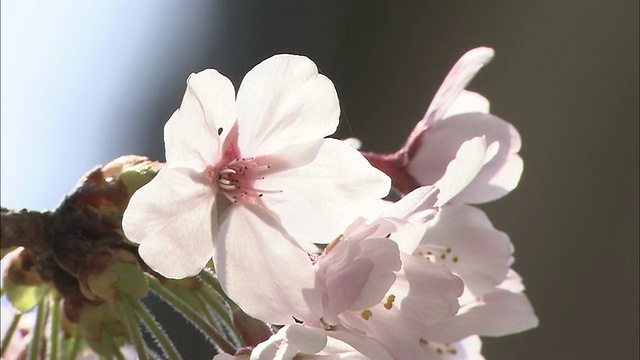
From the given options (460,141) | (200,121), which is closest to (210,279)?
(200,121)

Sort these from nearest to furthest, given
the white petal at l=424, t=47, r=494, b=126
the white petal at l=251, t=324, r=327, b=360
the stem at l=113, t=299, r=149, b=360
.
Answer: the white petal at l=251, t=324, r=327, b=360
the stem at l=113, t=299, r=149, b=360
the white petal at l=424, t=47, r=494, b=126

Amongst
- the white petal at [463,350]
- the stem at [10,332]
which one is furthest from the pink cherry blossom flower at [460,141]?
the stem at [10,332]

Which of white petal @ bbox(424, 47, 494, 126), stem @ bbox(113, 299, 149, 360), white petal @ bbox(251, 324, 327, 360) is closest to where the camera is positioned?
white petal @ bbox(251, 324, 327, 360)

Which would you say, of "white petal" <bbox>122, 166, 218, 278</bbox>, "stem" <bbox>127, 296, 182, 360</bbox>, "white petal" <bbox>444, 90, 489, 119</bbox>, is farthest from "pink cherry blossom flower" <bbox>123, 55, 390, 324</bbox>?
"white petal" <bbox>444, 90, 489, 119</bbox>

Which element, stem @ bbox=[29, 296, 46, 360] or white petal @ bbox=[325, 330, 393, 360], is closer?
white petal @ bbox=[325, 330, 393, 360]

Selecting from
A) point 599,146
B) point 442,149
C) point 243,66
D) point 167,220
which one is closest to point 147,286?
point 167,220

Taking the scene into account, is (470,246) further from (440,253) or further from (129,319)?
(129,319)

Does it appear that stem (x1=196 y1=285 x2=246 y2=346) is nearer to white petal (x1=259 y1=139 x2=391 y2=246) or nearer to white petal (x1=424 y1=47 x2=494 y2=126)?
white petal (x1=259 y1=139 x2=391 y2=246)
